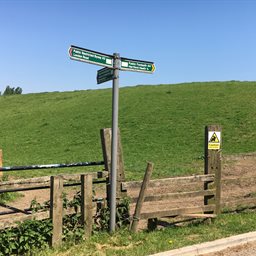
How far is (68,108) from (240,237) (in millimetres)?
34069

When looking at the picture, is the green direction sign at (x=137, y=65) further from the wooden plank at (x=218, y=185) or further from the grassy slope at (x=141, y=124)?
the grassy slope at (x=141, y=124)

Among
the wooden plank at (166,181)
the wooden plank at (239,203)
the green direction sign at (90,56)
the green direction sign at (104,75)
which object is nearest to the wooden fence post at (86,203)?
the wooden plank at (166,181)

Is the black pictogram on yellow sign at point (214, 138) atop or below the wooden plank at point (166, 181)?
atop

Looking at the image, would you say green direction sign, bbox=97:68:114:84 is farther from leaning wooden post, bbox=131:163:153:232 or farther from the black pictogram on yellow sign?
the black pictogram on yellow sign

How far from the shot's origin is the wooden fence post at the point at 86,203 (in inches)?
246

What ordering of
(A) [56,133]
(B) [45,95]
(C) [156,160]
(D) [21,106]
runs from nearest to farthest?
1. (C) [156,160]
2. (A) [56,133]
3. (D) [21,106]
4. (B) [45,95]

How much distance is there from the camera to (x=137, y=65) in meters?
6.41

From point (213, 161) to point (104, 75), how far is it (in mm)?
2966

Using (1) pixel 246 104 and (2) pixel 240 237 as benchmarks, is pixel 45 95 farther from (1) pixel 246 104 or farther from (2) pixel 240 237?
(2) pixel 240 237

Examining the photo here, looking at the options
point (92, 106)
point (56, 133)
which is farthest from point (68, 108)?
point (56, 133)

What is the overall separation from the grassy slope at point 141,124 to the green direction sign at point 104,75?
29.4ft

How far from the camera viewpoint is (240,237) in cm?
657

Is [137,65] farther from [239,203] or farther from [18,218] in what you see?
[239,203]

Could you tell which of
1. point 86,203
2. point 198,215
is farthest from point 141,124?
point 86,203
